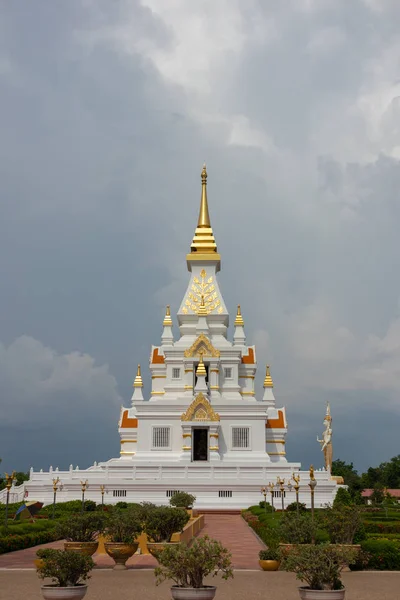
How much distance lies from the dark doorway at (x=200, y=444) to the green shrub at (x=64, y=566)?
3953 cm

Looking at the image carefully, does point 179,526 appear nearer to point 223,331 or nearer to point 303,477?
point 303,477

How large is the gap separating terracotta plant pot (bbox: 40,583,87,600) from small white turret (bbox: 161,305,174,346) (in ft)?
155

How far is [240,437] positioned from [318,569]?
4088 cm

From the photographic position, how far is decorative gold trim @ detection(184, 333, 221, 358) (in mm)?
57750

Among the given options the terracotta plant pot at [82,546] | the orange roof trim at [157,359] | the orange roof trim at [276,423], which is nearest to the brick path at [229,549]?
the terracotta plant pot at [82,546]

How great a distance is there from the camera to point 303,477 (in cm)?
4681

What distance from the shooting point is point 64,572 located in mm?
14352

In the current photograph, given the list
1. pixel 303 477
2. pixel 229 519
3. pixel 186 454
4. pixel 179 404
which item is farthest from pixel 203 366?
pixel 229 519

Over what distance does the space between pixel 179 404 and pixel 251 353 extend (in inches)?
363

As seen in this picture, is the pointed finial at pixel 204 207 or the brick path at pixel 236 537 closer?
the brick path at pixel 236 537

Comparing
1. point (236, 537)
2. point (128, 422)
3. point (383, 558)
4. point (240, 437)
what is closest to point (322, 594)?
point (383, 558)

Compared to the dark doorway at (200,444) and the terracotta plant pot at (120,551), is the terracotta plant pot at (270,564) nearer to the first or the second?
the terracotta plant pot at (120,551)

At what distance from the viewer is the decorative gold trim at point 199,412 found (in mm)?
53344

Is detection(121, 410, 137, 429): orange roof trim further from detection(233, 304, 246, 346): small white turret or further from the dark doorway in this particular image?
detection(233, 304, 246, 346): small white turret
